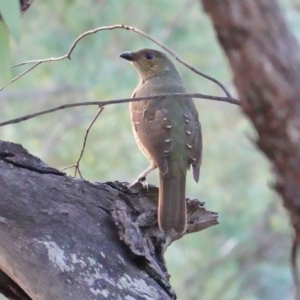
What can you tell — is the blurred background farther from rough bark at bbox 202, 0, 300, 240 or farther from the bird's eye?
rough bark at bbox 202, 0, 300, 240

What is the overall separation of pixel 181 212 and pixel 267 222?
6.76 meters

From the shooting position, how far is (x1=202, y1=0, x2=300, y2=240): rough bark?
2.84 m

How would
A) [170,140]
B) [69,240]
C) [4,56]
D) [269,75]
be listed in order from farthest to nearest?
[170,140] < [269,75] < [69,240] < [4,56]

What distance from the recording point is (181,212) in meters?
3.02

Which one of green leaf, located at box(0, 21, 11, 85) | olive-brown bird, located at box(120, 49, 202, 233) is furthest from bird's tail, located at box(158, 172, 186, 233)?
green leaf, located at box(0, 21, 11, 85)

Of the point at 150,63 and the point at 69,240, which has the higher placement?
the point at 150,63

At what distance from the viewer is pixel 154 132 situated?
3.47 meters

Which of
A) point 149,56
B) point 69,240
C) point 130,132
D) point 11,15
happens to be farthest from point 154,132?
point 130,132

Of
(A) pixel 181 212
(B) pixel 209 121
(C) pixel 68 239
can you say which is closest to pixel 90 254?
(C) pixel 68 239

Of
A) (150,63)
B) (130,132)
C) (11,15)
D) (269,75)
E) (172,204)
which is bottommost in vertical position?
(11,15)

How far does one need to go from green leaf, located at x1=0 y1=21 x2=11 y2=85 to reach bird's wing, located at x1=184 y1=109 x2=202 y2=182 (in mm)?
1753

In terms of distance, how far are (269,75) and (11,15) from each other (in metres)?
1.62

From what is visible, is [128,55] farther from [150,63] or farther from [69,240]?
[69,240]

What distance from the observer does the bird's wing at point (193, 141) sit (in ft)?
11.2
